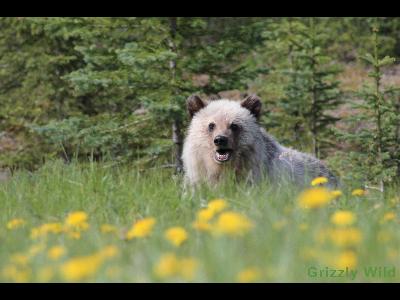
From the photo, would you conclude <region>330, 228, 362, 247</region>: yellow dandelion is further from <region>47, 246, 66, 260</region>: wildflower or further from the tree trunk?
the tree trunk

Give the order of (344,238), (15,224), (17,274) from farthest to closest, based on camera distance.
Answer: (15,224) → (17,274) → (344,238)

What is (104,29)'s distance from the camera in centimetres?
1318

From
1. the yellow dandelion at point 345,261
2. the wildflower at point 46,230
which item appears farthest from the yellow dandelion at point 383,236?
the wildflower at point 46,230

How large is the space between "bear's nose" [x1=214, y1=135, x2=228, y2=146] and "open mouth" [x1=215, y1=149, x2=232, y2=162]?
0.10m

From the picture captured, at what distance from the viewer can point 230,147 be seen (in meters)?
8.30

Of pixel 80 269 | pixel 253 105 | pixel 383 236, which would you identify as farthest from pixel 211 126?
pixel 80 269

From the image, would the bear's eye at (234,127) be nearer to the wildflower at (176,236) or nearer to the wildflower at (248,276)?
the wildflower at (176,236)

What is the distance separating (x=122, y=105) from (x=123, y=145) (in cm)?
305

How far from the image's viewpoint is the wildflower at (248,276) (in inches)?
138

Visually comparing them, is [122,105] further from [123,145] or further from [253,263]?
[253,263]

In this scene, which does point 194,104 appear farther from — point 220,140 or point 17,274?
point 17,274

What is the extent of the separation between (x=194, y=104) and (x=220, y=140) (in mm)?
871

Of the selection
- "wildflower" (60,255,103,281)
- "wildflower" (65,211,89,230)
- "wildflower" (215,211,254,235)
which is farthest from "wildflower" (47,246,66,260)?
"wildflower" (215,211,254,235)

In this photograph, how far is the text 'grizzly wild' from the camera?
27.3ft
